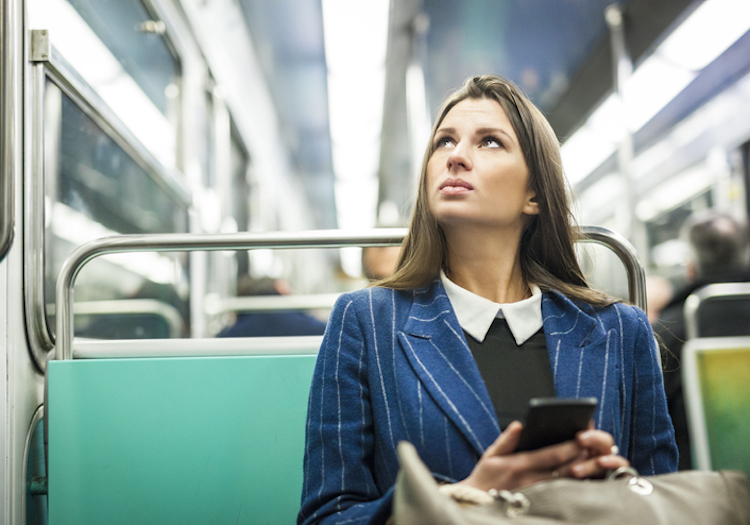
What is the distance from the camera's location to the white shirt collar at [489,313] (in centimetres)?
136

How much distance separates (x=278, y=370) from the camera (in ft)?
5.45

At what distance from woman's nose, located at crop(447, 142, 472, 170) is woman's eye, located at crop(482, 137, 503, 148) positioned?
0.08 metres

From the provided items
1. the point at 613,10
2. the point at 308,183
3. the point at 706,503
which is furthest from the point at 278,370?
the point at 308,183

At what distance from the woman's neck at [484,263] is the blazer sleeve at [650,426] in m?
0.33

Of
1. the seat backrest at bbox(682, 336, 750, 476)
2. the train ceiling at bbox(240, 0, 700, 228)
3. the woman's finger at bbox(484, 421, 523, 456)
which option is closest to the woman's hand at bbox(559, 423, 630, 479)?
the woman's finger at bbox(484, 421, 523, 456)

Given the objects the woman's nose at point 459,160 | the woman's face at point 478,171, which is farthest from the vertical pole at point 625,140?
the woman's nose at point 459,160

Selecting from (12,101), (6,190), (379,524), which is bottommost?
(379,524)

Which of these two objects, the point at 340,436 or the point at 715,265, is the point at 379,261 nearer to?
the point at 715,265

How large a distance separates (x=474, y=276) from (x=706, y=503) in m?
0.68

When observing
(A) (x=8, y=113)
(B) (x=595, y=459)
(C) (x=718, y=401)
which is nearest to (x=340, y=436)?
(B) (x=595, y=459)

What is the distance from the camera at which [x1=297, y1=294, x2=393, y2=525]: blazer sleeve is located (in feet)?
3.88

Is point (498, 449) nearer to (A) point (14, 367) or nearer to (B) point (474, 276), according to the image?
(B) point (474, 276)

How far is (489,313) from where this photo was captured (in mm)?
1372

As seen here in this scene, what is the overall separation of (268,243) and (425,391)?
0.72 metres
